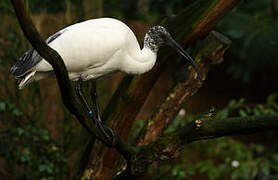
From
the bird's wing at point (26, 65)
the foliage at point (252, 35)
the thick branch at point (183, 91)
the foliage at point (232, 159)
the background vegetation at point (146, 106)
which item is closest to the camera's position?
the bird's wing at point (26, 65)

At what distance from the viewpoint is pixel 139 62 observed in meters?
2.39

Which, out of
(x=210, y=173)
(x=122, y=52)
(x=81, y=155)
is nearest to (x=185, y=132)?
(x=122, y=52)

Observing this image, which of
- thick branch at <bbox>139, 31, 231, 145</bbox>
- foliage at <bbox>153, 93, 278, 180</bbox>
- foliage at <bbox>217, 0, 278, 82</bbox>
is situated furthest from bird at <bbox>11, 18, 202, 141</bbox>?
foliage at <bbox>217, 0, 278, 82</bbox>

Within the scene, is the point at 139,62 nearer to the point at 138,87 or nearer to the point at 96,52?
the point at 96,52

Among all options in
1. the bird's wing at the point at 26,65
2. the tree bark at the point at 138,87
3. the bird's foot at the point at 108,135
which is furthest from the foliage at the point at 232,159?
the bird's wing at the point at 26,65

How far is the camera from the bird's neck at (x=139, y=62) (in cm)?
237

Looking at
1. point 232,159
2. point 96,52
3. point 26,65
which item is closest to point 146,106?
point 232,159

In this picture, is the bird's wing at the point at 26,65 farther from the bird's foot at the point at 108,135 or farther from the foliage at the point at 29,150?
the foliage at the point at 29,150

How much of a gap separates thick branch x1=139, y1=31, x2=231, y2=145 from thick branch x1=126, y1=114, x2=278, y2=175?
0.78m

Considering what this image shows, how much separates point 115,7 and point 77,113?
4455 millimetres

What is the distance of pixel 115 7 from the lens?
6270mm

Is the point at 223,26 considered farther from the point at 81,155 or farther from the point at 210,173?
the point at 81,155

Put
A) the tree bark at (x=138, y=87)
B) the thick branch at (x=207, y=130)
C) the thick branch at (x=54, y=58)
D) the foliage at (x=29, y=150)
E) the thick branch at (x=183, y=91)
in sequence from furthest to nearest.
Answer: the foliage at (x=29, y=150), the thick branch at (x=183, y=91), the tree bark at (x=138, y=87), the thick branch at (x=207, y=130), the thick branch at (x=54, y=58)

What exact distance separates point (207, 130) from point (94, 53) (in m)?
0.64
